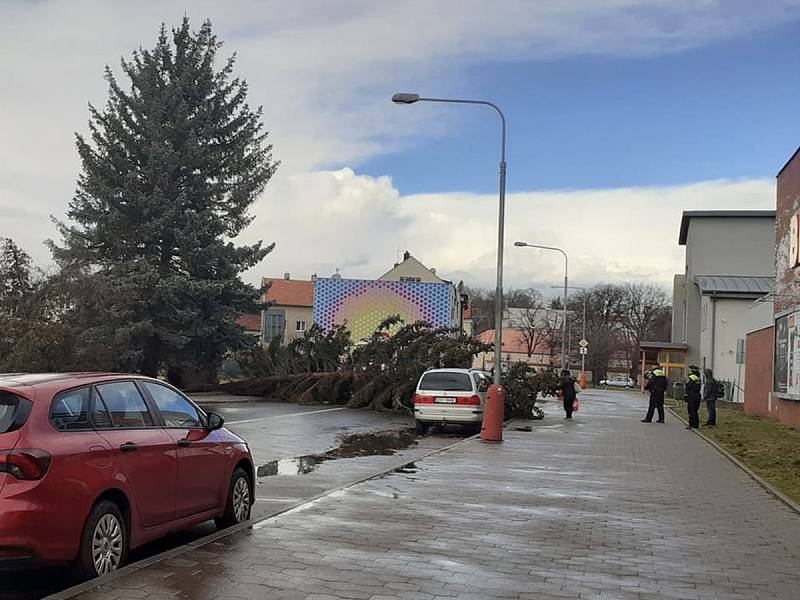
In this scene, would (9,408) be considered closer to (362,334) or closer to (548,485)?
(548,485)

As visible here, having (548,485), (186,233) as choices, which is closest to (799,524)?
(548,485)

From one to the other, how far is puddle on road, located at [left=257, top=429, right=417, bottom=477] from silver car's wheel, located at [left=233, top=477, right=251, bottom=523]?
3861 millimetres

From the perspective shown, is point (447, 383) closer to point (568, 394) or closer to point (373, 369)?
point (568, 394)

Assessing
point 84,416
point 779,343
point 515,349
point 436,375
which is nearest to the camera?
point 84,416

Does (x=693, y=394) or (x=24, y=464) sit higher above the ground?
(x=24, y=464)

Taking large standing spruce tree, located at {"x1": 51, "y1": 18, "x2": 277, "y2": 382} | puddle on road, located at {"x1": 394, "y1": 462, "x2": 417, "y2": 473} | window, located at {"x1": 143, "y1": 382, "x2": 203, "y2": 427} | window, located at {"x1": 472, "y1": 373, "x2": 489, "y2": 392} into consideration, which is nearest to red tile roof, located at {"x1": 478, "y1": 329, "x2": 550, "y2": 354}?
large standing spruce tree, located at {"x1": 51, "y1": 18, "x2": 277, "y2": 382}

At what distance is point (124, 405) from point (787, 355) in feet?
72.7

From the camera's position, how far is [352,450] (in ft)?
53.6

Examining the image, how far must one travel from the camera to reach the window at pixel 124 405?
6488 millimetres

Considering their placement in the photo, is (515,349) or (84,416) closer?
(84,416)

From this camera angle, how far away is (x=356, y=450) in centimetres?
1636

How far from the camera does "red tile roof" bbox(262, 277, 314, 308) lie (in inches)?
3907

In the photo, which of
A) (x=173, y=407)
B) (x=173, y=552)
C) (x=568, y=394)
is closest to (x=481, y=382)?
(x=568, y=394)

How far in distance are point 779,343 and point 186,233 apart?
76.6 feet
